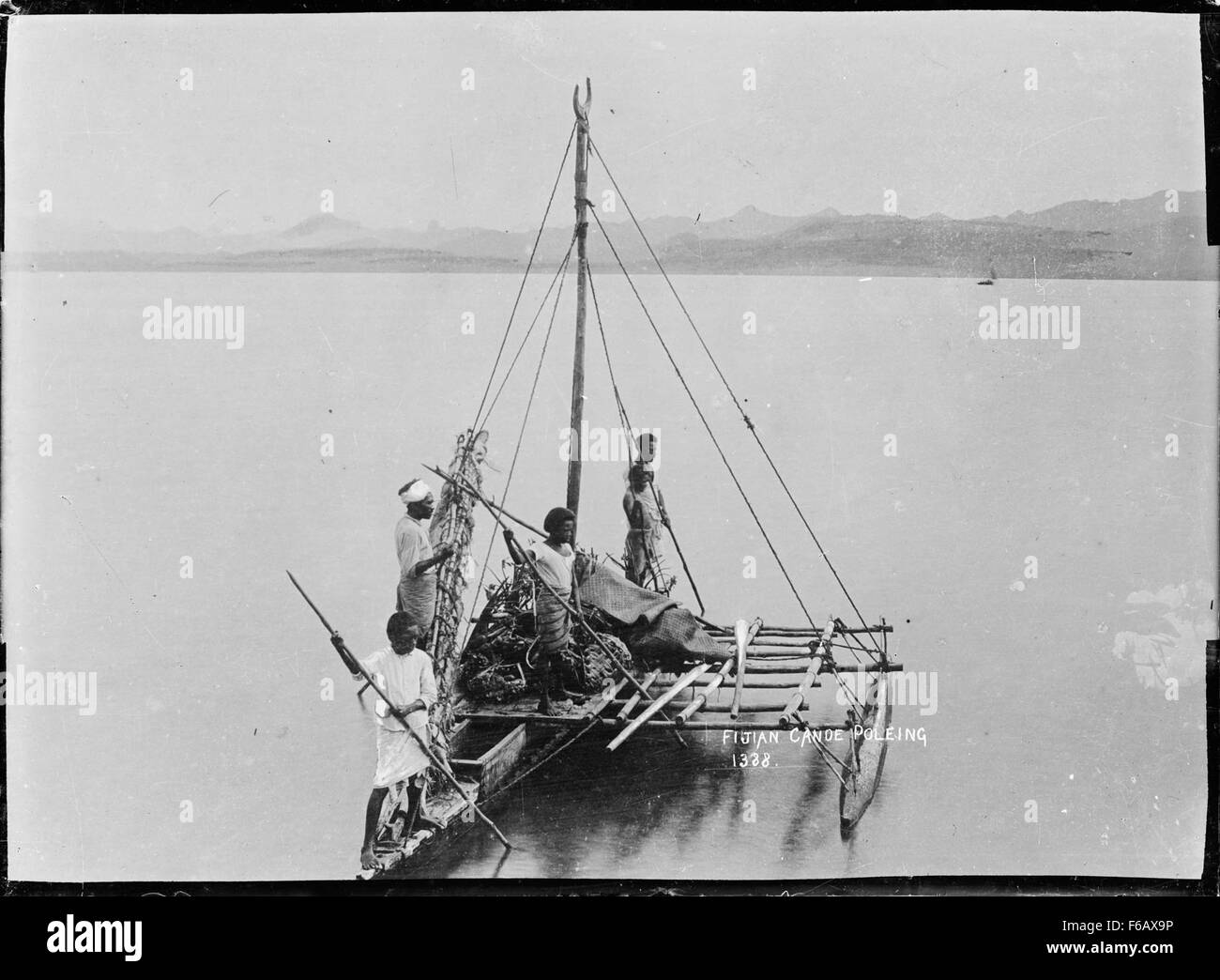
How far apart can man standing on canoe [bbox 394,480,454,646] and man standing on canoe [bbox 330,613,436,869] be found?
0.14 ft

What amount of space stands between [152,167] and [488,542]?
174 centimetres

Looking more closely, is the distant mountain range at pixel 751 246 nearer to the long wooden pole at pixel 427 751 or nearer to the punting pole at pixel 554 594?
the punting pole at pixel 554 594

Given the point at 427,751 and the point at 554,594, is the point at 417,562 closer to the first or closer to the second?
the point at 554,594

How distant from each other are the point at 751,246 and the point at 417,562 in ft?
5.19

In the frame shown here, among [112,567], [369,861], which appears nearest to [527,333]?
[112,567]

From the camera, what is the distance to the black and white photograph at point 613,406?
346 cm

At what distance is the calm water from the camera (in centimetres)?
346

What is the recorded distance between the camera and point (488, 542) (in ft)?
11.4

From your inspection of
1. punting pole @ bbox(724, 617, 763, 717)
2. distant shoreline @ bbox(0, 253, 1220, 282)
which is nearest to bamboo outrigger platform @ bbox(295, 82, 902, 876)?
punting pole @ bbox(724, 617, 763, 717)

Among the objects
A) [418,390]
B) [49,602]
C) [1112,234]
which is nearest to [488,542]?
[418,390]

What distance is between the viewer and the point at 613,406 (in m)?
3.52

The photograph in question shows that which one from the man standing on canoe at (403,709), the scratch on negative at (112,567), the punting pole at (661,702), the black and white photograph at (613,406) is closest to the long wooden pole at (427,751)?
the man standing on canoe at (403,709)

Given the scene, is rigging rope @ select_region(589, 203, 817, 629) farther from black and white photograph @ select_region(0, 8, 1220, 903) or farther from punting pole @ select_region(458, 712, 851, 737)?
punting pole @ select_region(458, 712, 851, 737)
